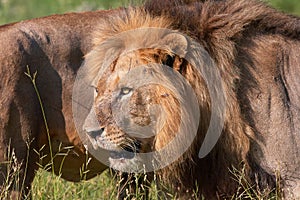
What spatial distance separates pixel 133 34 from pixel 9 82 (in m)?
0.87

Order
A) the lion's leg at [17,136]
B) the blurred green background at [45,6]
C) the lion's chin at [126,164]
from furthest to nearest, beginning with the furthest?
1. the blurred green background at [45,6]
2. the lion's leg at [17,136]
3. the lion's chin at [126,164]

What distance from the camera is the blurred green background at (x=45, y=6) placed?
1229cm

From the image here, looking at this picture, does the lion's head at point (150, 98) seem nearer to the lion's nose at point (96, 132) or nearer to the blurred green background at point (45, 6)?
the lion's nose at point (96, 132)

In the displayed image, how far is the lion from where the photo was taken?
4535 millimetres

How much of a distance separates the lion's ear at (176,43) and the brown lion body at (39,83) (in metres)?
0.82

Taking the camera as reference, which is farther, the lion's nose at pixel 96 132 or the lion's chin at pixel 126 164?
the lion's chin at pixel 126 164

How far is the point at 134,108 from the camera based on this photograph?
4551 mm

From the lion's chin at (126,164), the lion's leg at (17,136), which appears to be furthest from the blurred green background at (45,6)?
the lion's chin at (126,164)

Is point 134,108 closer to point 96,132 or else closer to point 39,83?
point 96,132

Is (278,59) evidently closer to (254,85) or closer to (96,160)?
(254,85)

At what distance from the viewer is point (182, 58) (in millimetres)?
4555

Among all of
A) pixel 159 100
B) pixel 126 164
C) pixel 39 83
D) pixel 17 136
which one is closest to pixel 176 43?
pixel 159 100

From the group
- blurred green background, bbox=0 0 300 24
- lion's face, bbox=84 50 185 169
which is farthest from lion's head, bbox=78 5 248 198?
blurred green background, bbox=0 0 300 24

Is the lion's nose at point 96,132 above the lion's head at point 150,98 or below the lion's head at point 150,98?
below
